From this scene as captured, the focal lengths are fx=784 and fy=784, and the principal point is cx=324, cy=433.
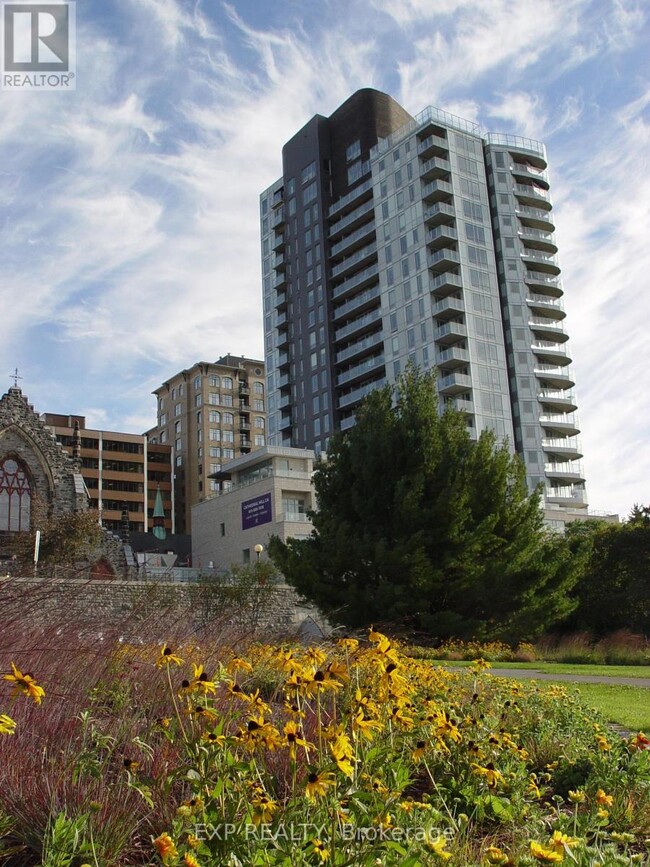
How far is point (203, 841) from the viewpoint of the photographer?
3217 millimetres

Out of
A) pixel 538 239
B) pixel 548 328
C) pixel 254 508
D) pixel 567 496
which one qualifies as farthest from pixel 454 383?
pixel 254 508

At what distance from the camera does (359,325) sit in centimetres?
7388

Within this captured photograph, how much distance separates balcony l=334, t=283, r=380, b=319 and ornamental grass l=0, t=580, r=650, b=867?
68413 millimetres

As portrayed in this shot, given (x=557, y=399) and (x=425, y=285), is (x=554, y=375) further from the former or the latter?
(x=425, y=285)

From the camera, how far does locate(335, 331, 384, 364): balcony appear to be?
71.9 m

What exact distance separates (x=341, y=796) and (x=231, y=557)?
57.2 m

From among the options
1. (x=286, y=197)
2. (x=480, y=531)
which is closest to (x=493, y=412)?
(x=286, y=197)

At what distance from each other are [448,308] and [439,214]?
904 centimetres

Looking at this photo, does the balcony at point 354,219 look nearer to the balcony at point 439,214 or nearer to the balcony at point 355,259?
the balcony at point 355,259

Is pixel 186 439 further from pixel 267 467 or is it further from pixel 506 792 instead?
pixel 506 792

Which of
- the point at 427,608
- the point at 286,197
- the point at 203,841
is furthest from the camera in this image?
the point at 286,197

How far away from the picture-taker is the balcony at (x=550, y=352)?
72.2 meters

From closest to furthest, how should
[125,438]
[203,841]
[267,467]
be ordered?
[203,841]
[267,467]
[125,438]

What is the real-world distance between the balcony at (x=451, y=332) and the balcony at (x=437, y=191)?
12.2 metres
